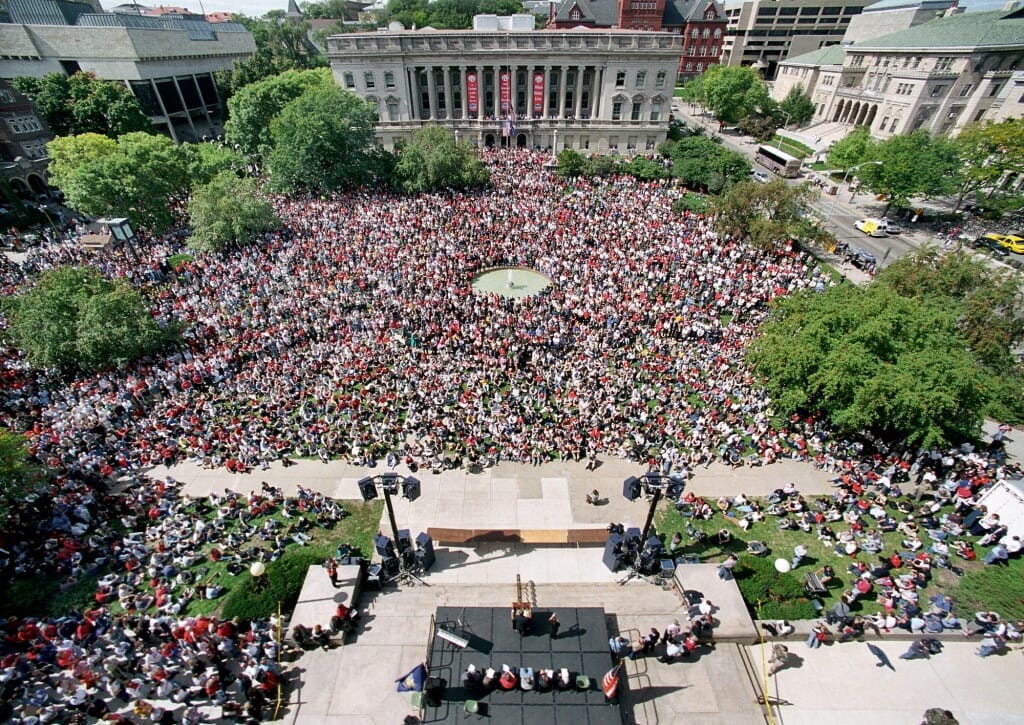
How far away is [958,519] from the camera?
19.0 metres

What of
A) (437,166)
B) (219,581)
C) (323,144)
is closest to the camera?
(219,581)

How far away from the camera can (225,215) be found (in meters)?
38.1

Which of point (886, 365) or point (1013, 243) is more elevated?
point (886, 365)

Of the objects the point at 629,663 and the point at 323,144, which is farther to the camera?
the point at 323,144

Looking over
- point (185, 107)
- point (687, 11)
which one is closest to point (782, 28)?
point (687, 11)

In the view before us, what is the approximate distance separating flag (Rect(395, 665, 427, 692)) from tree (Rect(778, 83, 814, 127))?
306ft

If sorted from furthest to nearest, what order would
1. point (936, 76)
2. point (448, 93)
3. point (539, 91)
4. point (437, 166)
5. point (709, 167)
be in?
point (448, 93)
point (539, 91)
point (936, 76)
point (709, 167)
point (437, 166)

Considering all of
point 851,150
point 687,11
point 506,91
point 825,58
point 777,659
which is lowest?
point 777,659

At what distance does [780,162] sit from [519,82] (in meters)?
35.6

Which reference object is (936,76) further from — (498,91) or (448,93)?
(448,93)

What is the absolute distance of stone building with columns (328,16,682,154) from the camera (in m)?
62.6

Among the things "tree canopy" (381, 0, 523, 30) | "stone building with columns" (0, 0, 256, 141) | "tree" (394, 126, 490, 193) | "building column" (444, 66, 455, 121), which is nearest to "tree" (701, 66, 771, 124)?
"building column" (444, 66, 455, 121)

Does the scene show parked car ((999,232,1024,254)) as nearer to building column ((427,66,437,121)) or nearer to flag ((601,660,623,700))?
→ flag ((601,660,623,700))

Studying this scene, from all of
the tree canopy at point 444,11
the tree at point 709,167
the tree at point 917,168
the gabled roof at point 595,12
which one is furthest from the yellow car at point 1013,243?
the tree canopy at point 444,11
